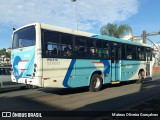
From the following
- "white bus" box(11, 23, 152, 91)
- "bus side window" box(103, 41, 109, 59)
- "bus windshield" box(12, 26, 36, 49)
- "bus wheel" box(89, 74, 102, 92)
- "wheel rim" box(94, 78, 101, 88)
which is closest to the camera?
"white bus" box(11, 23, 152, 91)

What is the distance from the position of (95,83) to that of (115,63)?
7.81ft

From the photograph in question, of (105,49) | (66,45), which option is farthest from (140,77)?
(66,45)

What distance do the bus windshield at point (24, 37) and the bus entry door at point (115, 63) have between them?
19.2 feet

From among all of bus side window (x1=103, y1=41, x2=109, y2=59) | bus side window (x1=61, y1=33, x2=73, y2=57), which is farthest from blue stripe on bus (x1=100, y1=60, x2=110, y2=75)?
bus side window (x1=61, y1=33, x2=73, y2=57)

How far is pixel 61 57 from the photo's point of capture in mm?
12898

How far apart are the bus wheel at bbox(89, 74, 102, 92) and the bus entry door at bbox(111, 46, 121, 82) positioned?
1554 mm

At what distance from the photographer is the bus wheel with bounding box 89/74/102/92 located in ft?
49.3

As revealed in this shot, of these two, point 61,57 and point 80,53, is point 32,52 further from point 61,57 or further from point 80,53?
point 80,53

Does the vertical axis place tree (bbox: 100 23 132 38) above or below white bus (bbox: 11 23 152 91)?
above

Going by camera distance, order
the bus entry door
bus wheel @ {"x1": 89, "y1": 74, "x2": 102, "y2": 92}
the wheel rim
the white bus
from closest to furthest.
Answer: the white bus → bus wheel @ {"x1": 89, "y1": 74, "x2": 102, "y2": 92} → the wheel rim → the bus entry door

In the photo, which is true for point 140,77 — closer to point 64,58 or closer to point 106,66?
point 106,66

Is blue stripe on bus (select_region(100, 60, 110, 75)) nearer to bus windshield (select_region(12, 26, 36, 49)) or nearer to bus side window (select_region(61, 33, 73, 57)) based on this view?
bus side window (select_region(61, 33, 73, 57))

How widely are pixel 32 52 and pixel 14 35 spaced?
2330 millimetres

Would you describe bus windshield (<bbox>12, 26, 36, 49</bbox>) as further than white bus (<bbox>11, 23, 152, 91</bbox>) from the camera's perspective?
Yes
